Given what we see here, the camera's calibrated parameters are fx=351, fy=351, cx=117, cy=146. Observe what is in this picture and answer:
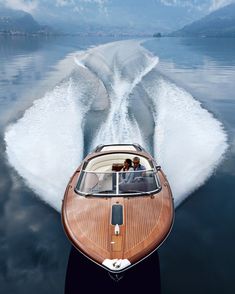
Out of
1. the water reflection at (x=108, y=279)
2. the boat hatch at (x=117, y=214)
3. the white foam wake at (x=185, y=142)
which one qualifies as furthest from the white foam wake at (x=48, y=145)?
the white foam wake at (x=185, y=142)

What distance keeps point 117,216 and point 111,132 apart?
9.62 meters

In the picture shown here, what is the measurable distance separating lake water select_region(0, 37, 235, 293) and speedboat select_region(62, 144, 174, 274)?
1.20 metres

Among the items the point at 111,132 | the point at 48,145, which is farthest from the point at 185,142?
the point at 48,145

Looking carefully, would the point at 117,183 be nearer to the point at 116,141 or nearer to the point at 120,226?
the point at 120,226

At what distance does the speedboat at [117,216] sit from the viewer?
788cm

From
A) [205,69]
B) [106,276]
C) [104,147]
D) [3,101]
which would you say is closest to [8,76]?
[3,101]

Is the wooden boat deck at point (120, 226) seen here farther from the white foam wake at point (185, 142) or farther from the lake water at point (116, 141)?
the white foam wake at point (185, 142)

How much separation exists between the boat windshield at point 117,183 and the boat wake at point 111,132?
75.2 inches

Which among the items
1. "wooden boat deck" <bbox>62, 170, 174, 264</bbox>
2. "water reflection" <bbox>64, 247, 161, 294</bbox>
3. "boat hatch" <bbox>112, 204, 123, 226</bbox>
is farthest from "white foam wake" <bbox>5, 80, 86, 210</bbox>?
"boat hatch" <bbox>112, 204, 123, 226</bbox>

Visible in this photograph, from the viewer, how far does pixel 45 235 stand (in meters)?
10.4

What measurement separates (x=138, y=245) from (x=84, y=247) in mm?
1244

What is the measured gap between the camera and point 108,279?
28.5 feet

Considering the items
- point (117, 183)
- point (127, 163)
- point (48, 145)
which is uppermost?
point (117, 183)

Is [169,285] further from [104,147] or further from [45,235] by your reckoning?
[104,147]
